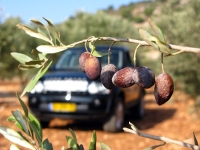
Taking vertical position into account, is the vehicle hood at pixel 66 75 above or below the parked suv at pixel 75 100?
above

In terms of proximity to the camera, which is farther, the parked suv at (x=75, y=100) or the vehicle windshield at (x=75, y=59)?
the vehicle windshield at (x=75, y=59)

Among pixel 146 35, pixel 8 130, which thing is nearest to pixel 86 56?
pixel 146 35

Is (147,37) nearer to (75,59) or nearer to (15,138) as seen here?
(15,138)

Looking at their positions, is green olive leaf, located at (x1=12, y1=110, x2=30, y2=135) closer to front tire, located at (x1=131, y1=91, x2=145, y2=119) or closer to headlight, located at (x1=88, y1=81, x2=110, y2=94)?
headlight, located at (x1=88, y1=81, x2=110, y2=94)

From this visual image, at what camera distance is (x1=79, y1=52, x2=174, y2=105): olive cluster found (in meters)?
0.98

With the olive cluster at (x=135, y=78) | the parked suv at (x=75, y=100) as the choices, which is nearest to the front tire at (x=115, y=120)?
the parked suv at (x=75, y=100)

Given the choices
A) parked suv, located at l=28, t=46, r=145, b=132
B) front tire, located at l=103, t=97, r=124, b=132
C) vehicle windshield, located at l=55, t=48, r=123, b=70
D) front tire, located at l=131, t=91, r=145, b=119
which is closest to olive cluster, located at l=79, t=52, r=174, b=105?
parked suv, located at l=28, t=46, r=145, b=132

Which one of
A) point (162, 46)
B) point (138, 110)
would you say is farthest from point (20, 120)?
point (138, 110)

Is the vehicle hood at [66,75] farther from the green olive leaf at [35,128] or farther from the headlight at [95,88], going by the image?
the green olive leaf at [35,128]

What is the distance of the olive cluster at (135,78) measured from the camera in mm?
979

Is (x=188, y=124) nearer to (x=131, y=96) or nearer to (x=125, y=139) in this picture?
(x=131, y=96)

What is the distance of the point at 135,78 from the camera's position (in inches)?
39.4

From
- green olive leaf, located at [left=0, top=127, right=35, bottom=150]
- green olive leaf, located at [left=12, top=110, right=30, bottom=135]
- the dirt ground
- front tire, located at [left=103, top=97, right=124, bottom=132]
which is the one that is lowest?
the dirt ground

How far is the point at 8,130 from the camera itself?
1277 mm
